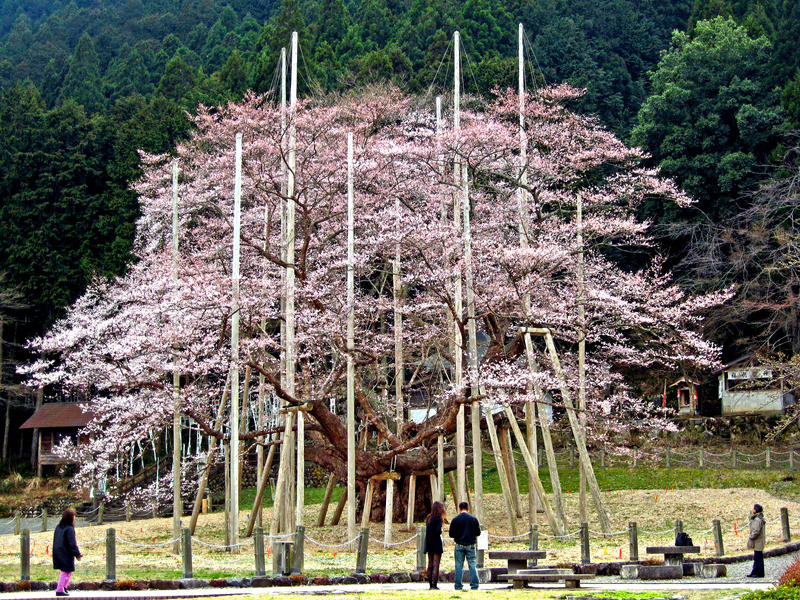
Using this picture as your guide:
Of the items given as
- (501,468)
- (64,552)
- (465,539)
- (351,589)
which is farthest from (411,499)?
(64,552)

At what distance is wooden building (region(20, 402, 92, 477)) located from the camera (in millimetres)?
45531

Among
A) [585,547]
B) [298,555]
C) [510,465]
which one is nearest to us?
[298,555]

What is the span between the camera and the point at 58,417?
46.1 meters

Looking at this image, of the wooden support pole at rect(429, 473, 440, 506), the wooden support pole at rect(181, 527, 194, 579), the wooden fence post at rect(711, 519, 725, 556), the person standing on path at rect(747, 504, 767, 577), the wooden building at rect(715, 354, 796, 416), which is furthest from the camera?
the wooden building at rect(715, 354, 796, 416)

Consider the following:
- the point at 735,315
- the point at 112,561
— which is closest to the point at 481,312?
the point at 112,561

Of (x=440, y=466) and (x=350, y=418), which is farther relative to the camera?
(x=440, y=466)

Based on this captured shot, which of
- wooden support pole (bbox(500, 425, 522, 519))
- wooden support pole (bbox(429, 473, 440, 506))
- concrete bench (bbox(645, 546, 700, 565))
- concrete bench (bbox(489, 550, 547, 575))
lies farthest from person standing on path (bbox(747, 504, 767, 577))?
wooden support pole (bbox(500, 425, 522, 519))

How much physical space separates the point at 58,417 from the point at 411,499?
1006 inches

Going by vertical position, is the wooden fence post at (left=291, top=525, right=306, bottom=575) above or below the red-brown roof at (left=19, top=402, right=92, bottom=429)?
below

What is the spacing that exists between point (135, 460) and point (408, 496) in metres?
20.6

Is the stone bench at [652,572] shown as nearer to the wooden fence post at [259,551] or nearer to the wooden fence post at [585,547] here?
the wooden fence post at [585,547]

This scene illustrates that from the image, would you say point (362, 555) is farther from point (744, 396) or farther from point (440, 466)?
point (744, 396)

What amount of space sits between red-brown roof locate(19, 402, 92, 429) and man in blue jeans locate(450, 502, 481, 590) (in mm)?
33232

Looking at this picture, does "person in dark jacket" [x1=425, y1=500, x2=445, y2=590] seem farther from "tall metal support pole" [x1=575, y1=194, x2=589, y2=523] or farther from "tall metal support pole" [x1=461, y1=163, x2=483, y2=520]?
"tall metal support pole" [x1=575, y1=194, x2=589, y2=523]
